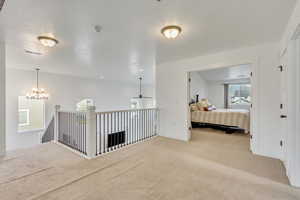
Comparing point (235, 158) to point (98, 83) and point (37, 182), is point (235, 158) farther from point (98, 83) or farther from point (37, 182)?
point (98, 83)

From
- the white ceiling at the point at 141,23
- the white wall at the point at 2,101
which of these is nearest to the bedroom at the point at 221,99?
the white ceiling at the point at 141,23

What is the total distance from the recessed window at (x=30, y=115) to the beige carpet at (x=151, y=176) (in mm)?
3217

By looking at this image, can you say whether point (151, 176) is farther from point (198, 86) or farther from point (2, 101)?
point (198, 86)

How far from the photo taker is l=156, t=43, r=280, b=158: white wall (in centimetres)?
298

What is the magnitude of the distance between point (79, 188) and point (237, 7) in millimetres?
3213

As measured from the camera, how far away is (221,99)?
8.33 m

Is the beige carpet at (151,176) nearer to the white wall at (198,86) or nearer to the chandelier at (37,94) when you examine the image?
the chandelier at (37,94)

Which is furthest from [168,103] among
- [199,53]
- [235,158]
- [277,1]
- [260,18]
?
[277,1]

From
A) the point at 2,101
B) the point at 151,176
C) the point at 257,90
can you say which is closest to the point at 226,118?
the point at 257,90

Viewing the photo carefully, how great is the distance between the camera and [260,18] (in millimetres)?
2127

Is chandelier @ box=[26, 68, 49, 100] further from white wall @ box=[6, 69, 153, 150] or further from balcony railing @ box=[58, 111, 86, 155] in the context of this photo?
balcony railing @ box=[58, 111, 86, 155]

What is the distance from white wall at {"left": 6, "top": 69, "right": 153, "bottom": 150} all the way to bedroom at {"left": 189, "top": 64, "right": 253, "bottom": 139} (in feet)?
14.8

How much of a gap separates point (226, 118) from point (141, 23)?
4521 millimetres

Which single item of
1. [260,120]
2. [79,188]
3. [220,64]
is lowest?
[79,188]
